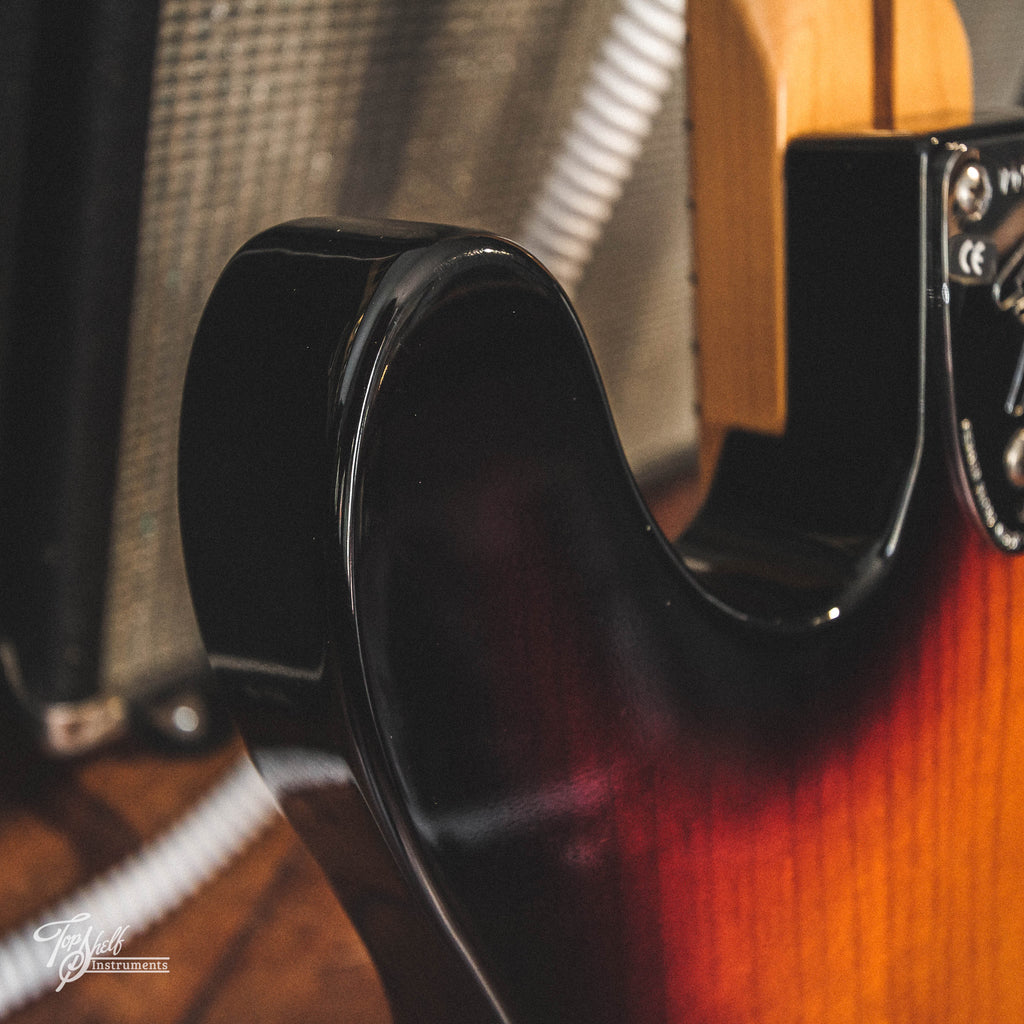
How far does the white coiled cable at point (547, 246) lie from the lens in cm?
33

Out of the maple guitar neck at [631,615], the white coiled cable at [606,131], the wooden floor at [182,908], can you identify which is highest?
the white coiled cable at [606,131]

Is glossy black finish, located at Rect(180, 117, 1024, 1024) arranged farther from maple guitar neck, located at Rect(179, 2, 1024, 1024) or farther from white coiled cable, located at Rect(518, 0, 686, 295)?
white coiled cable, located at Rect(518, 0, 686, 295)

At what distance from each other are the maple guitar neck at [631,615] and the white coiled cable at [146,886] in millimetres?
124

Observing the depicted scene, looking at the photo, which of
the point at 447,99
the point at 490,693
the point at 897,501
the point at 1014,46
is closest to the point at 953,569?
the point at 897,501

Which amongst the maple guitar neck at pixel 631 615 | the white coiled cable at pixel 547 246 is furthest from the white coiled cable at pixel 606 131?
the maple guitar neck at pixel 631 615

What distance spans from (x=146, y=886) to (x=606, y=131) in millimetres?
308

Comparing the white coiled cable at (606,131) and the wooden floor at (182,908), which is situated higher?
the white coiled cable at (606,131)

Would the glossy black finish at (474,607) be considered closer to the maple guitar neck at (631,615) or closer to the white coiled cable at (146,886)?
the maple guitar neck at (631,615)

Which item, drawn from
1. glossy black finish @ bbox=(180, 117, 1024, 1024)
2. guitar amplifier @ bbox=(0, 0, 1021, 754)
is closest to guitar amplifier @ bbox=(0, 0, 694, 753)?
guitar amplifier @ bbox=(0, 0, 1021, 754)

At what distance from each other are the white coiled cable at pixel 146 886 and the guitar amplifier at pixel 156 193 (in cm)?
5

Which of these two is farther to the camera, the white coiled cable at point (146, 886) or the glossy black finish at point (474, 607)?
the white coiled cable at point (146, 886)

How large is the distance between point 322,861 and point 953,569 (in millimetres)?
146

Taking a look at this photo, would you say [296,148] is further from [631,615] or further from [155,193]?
[631,615]

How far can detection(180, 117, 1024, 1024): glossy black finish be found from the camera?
5.7 inches
